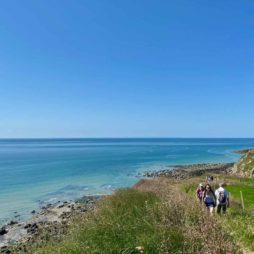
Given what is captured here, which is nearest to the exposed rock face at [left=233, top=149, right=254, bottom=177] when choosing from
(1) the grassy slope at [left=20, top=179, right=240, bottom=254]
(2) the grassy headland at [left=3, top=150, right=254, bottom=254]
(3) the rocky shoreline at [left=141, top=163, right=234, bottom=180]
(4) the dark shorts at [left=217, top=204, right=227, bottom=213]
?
(3) the rocky shoreline at [left=141, top=163, right=234, bottom=180]

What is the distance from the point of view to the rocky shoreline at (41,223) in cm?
1838

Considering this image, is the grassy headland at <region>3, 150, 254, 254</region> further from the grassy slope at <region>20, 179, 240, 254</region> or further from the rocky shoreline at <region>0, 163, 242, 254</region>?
the rocky shoreline at <region>0, 163, 242, 254</region>

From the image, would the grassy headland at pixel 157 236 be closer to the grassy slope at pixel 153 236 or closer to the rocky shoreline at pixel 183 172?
the grassy slope at pixel 153 236

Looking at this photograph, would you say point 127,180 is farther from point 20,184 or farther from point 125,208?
point 125,208

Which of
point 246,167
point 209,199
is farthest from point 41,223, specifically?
point 246,167

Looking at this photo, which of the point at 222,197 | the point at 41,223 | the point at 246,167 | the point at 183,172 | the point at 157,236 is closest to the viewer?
the point at 157,236

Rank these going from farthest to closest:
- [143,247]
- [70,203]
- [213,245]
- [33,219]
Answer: [70,203]
[33,219]
[143,247]
[213,245]

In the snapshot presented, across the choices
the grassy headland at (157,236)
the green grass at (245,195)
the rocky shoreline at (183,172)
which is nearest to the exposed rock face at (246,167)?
the rocky shoreline at (183,172)

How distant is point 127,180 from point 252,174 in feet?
55.2

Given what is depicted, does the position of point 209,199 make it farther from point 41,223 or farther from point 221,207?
point 41,223

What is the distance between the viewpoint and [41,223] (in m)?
23.4

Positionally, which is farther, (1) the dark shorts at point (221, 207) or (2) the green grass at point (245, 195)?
(2) the green grass at point (245, 195)

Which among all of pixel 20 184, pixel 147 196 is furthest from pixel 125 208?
pixel 20 184

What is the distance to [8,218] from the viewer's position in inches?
1007
